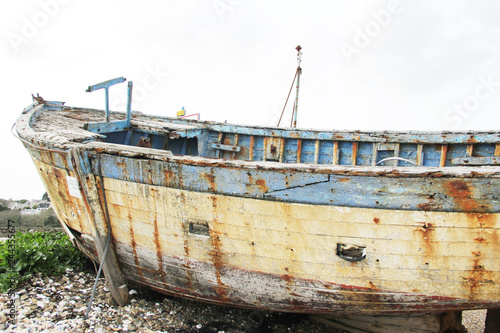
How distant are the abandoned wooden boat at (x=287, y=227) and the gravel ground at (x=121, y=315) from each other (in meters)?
0.27

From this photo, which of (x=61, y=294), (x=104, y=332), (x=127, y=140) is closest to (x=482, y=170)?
(x=104, y=332)

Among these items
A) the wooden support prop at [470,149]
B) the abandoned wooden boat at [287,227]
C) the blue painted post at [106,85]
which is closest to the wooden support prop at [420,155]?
the wooden support prop at [470,149]

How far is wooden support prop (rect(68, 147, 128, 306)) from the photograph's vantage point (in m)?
3.83

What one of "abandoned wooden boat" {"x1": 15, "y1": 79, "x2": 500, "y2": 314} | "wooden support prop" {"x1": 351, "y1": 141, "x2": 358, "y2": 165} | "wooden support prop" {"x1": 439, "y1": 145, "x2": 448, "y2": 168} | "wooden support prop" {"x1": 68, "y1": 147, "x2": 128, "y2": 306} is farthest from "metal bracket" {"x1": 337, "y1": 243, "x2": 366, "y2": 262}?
"wooden support prop" {"x1": 439, "y1": 145, "x2": 448, "y2": 168}

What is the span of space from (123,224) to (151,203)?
63 cm

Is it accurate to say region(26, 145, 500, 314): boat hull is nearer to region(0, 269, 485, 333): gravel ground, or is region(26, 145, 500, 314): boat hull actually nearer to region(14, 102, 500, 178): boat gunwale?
region(14, 102, 500, 178): boat gunwale

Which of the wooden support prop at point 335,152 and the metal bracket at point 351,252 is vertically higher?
the wooden support prop at point 335,152

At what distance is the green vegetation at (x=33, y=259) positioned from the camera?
4391mm

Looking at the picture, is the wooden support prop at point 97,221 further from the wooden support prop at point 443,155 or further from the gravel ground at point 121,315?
the wooden support prop at point 443,155

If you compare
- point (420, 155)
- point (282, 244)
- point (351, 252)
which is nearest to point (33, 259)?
point (282, 244)

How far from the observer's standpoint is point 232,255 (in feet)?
11.0

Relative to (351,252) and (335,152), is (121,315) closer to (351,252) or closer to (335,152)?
(351,252)

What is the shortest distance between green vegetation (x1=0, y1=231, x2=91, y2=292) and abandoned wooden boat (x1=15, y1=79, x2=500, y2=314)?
905mm

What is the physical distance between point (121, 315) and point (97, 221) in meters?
1.22
